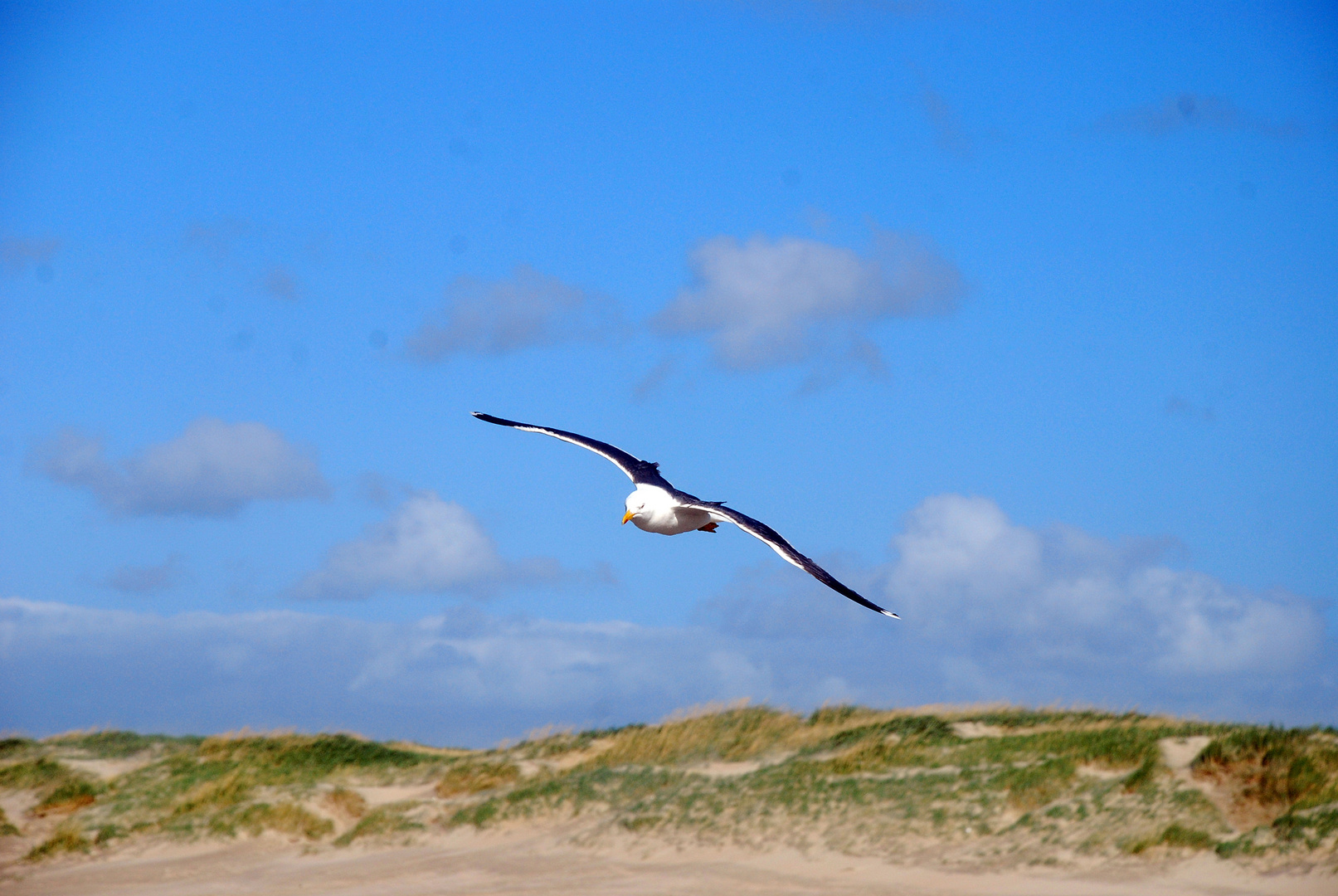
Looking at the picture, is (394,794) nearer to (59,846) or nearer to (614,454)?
(59,846)

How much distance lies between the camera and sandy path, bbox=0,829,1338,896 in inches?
659

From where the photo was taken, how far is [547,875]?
20547mm

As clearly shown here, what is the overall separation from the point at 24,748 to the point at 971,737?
73.9 feet

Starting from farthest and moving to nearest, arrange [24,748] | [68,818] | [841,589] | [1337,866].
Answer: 1. [24,748]
2. [68,818]
3. [1337,866]
4. [841,589]

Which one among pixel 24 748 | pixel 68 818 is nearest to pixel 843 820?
pixel 68 818

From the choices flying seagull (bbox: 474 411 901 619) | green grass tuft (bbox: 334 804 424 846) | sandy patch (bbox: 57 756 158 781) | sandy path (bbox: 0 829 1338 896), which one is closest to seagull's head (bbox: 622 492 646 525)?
flying seagull (bbox: 474 411 901 619)

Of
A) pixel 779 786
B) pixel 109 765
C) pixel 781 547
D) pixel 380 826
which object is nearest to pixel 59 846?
pixel 109 765

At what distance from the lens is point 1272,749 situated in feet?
60.0

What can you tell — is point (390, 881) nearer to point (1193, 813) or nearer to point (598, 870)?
point (598, 870)

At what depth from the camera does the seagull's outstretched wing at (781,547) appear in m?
12.1

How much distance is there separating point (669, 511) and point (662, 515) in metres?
0.14

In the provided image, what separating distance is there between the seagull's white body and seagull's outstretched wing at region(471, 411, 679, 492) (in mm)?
557

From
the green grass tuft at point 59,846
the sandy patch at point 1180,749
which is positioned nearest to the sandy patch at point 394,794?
the green grass tuft at point 59,846

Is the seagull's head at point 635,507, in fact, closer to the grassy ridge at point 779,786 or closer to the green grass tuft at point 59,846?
the grassy ridge at point 779,786
